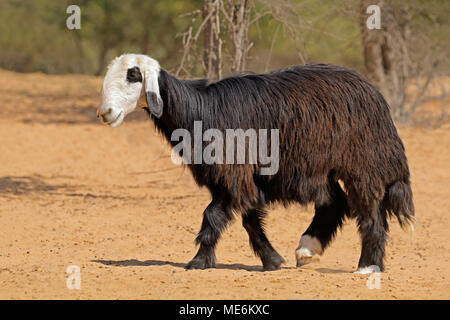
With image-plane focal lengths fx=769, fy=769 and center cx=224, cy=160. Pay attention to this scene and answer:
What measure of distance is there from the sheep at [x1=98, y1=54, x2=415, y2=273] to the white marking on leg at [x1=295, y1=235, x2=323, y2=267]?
0.82ft

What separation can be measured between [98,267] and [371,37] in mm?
10677

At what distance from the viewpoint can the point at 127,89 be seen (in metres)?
6.46

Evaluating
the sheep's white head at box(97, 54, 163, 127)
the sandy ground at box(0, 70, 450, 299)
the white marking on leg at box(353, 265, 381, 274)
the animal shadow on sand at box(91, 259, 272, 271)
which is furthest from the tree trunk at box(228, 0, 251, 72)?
the white marking on leg at box(353, 265, 381, 274)

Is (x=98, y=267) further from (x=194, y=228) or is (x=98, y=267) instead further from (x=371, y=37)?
(x=371, y=37)

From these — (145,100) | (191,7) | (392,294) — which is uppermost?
(191,7)

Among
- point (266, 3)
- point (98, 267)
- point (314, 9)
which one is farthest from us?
point (314, 9)

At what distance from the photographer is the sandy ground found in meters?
6.10

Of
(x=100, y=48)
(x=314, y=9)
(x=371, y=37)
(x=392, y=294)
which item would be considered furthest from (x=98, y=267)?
(x=100, y=48)

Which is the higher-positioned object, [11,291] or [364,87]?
[364,87]

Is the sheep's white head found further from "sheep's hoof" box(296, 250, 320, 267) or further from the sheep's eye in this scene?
"sheep's hoof" box(296, 250, 320, 267)

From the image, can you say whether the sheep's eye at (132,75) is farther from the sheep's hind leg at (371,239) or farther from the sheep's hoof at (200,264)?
the sheep's hind leg at (371,239)

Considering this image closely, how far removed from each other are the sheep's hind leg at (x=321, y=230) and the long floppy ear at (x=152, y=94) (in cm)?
191

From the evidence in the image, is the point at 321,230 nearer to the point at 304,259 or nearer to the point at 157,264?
the point at 304,259

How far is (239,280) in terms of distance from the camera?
245 inches
